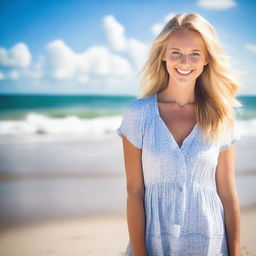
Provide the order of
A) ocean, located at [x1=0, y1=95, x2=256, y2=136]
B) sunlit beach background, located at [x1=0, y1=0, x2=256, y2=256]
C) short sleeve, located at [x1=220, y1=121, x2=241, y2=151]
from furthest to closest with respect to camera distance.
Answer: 1. ocean, located at [x1=0, y1=95, x2=256, y2=136]
2. sunlit beach background, located at [x1=0, y1=0, x2=256, y2=256]
3. short sleeve, located at [x1=220, y1=121, x2=241, y2=151]

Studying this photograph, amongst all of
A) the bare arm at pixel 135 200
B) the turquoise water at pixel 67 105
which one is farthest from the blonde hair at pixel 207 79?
the turquoise water at pixel 67 105

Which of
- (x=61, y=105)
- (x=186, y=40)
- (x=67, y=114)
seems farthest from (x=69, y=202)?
(x=61, y=105)

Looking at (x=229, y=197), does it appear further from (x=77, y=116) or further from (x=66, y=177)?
(x=77, y=116)

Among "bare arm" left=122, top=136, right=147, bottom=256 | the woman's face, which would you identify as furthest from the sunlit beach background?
"bare arm" left=122, top=136, right=147, bottom=256

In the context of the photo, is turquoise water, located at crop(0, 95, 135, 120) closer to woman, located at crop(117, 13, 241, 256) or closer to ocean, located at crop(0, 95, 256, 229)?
ocean, located at crop(0, 95, 256, 229)

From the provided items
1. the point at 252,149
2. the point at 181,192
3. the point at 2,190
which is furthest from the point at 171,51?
the point at 252,149

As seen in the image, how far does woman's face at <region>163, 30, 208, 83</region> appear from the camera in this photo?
1765 millimetres

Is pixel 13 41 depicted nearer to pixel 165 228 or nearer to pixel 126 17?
pixel 126 17

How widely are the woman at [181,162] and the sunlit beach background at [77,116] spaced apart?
0.41 metres

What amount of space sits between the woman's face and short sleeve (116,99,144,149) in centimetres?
24

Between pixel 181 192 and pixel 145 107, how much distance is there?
41 centimetres

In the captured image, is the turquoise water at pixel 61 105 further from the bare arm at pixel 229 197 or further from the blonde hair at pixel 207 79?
the bare arm at pixel 229 197

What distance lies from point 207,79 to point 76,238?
2.21 meters

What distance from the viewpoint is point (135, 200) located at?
5.63 feet
